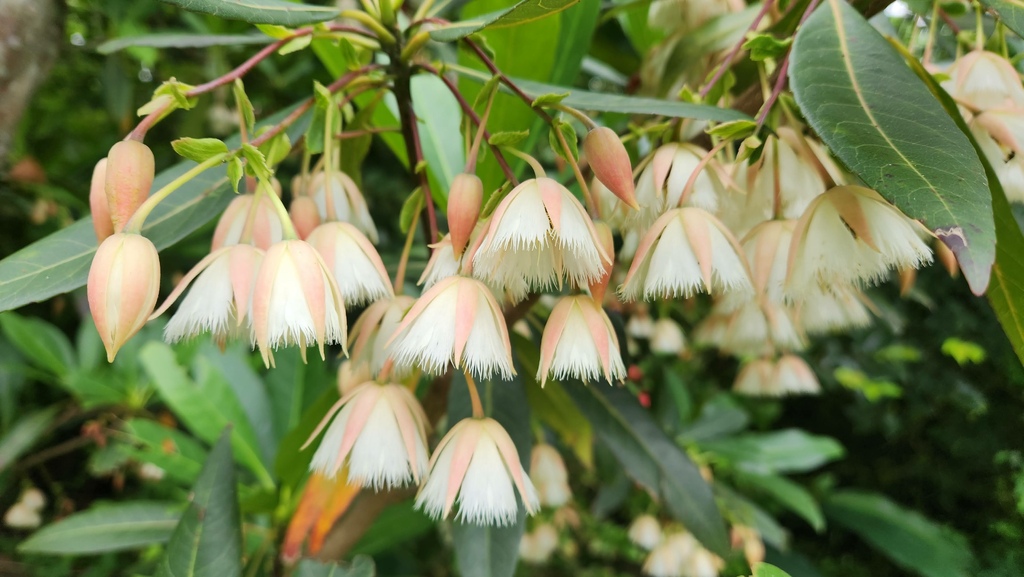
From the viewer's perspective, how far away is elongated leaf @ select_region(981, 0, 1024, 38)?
443mm

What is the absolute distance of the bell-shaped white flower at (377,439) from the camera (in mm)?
472

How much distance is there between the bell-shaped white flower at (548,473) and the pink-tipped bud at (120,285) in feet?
2.35

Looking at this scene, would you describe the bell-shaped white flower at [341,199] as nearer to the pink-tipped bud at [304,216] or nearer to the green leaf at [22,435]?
the pink-tipped bud at [304,216]

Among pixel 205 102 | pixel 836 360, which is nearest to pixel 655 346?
pixel 836 360

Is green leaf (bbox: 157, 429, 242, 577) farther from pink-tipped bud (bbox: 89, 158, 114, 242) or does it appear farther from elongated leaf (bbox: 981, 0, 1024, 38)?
elongated leaf (bbox: 981, 0, 1024, 38)

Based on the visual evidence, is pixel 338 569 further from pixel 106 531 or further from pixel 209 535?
pixel 106 531

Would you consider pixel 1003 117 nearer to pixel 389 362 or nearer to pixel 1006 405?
pixel 1006 405

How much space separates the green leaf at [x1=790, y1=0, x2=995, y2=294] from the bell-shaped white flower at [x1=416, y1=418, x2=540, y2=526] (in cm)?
33

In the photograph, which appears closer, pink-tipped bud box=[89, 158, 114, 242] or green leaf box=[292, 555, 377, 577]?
pink-tipped bud box=[89, 158, 114, 242]

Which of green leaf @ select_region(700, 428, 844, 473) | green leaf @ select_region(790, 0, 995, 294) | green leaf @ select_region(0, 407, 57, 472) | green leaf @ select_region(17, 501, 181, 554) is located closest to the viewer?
green leaf @ select_region(790, 0, 995, 294)

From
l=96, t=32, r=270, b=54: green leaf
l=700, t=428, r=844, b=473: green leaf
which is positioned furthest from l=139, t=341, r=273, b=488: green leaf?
l=700, t=428, r=844, b=473: green leaf

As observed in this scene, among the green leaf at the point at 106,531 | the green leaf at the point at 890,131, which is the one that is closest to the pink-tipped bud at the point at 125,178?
the green leaf at the point at 890,131

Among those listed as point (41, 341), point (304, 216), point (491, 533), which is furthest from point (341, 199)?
point (41, 341)

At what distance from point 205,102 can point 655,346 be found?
1.46 m
